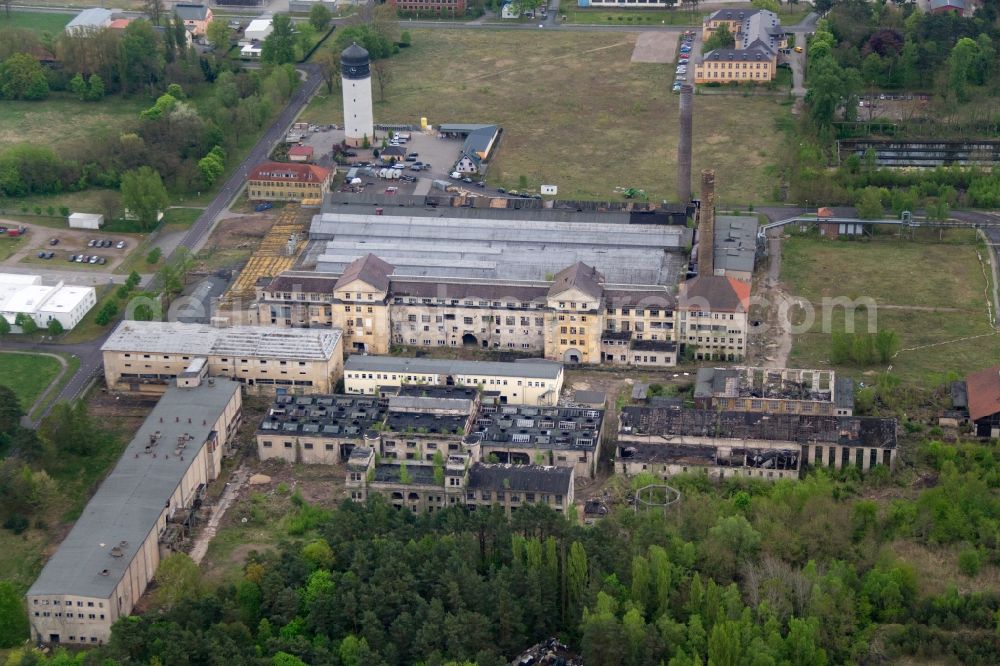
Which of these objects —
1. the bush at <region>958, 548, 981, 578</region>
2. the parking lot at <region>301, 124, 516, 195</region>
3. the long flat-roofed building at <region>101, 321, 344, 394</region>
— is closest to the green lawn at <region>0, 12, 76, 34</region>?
the parking lot at <region>301, 124, 516, 195</region>

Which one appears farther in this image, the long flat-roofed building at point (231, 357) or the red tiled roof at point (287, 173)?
the red tiled roof at point (287, 173)

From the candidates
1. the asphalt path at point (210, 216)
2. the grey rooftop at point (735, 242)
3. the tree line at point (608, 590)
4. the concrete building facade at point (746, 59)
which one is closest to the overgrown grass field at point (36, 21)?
the asphalt path at point (210, 216)

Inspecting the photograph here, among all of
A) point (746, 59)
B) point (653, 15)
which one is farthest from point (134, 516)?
point (653, 15)

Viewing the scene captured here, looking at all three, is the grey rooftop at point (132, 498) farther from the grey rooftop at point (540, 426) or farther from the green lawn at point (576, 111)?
the green lawn at point (576, 111)

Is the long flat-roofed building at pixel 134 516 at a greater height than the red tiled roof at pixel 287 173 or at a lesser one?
lesser

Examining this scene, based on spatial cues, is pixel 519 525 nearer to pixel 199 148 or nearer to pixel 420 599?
pixel 420 599

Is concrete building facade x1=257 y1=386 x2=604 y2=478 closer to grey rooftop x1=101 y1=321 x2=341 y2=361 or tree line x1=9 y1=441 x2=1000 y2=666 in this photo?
grey rooftop x1=101 y1=321 x2=341 y2=361

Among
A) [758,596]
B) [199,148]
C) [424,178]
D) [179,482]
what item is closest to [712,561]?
[758,596]
